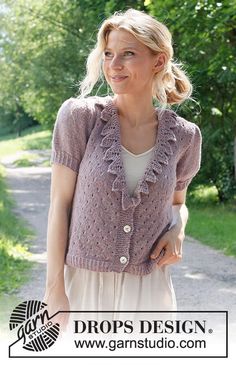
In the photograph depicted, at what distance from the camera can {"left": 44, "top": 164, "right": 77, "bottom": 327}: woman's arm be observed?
3312mm

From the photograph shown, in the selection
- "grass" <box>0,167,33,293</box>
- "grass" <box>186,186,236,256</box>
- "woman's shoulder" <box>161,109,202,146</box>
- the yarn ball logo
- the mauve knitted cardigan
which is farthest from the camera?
"grass" <box>186,186,236,256</box>

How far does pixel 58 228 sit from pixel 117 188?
29 centimetres

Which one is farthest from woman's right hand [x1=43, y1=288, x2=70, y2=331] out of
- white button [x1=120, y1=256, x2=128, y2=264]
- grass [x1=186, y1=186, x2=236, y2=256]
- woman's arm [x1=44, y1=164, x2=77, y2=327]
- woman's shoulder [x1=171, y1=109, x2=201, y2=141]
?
grass [x1=186, y1=186, x2=236, y2=256]

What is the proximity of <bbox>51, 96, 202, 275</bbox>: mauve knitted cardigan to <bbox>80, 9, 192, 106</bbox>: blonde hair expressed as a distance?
14cm

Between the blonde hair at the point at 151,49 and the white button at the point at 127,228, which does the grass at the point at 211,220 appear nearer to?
the blonde hair at the point at 151,49

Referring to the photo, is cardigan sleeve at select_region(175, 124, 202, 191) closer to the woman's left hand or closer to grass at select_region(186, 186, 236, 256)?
the woman's left hand

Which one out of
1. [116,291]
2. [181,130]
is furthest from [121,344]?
[181,130]

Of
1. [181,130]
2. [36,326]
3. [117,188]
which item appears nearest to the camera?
[117,188]

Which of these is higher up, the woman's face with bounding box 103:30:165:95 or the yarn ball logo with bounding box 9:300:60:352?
the woman's face with bounding box 103:30:165:95

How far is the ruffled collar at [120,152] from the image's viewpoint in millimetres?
3262

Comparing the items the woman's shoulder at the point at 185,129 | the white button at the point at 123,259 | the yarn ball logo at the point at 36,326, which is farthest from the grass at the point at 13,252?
the white button at the point at 123,259

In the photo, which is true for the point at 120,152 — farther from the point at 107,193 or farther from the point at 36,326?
the point at 36,326

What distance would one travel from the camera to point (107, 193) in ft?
10.7

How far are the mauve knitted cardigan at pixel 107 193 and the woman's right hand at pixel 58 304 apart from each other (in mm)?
129
